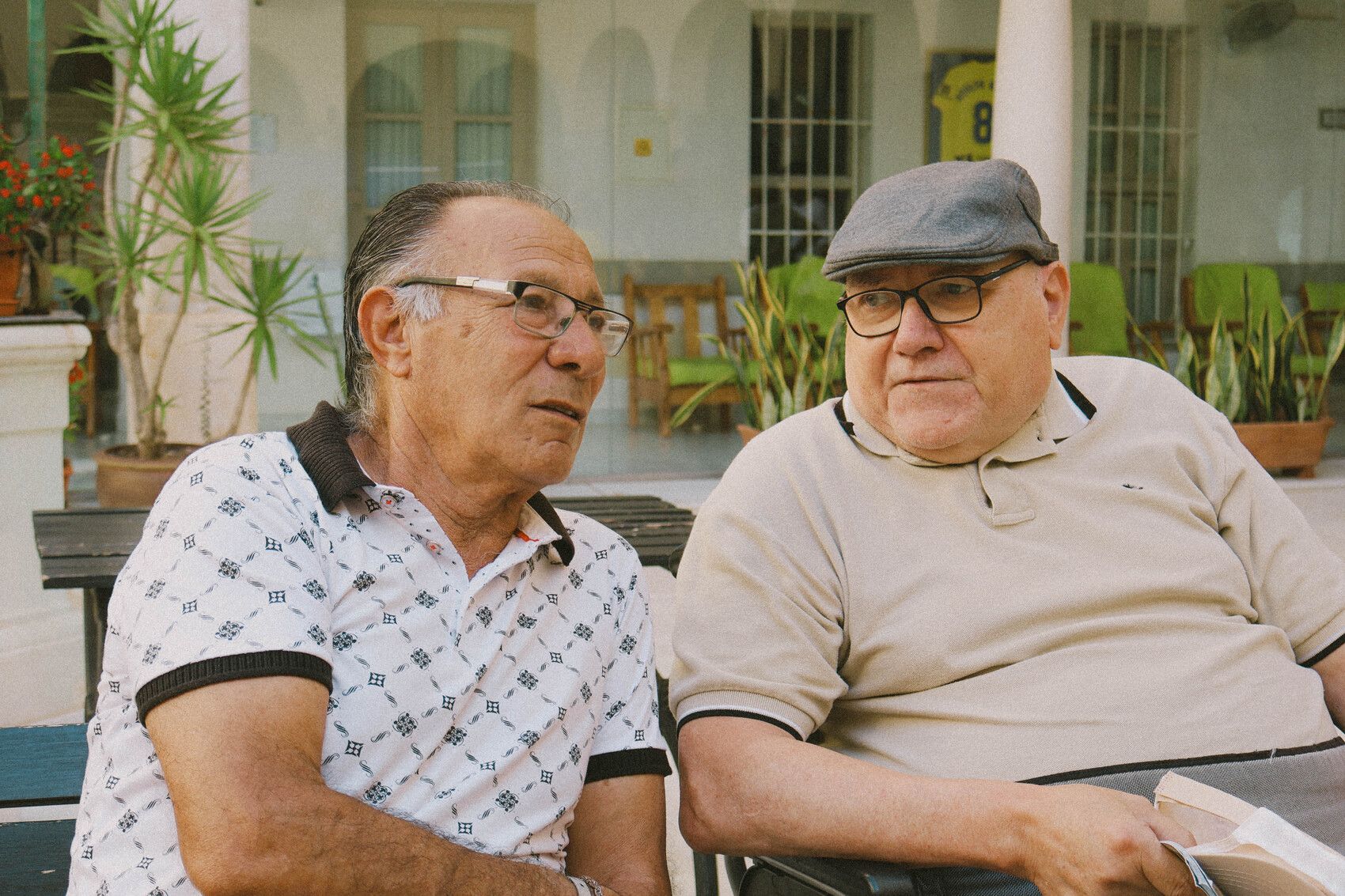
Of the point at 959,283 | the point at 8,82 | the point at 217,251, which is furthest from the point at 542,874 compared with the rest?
the point at 8,82

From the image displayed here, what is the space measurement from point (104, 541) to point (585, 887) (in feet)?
5.27

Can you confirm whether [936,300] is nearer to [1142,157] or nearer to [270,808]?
[270,808]

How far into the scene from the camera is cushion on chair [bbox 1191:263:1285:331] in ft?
29.3

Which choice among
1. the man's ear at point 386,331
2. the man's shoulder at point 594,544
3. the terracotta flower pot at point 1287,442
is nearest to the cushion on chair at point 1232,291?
the terracotta flower pot at point 1287,442

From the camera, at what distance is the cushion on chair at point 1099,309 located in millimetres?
8703

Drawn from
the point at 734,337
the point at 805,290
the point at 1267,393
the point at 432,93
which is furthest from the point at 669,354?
the point at 1267,393

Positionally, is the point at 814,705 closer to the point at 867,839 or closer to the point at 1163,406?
the point at 867,839

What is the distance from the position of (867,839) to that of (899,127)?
7320mm

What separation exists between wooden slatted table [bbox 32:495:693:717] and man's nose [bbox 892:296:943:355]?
783mm

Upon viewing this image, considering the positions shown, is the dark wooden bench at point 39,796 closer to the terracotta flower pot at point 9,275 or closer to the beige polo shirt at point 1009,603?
the beige polo shirt at point 1009,603

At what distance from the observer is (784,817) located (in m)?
1.58

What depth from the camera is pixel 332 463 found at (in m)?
1.49

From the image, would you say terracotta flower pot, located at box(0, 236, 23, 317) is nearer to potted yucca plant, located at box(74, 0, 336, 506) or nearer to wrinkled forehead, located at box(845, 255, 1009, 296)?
potted yucca plant, located at box(74, 0, 336, 506)

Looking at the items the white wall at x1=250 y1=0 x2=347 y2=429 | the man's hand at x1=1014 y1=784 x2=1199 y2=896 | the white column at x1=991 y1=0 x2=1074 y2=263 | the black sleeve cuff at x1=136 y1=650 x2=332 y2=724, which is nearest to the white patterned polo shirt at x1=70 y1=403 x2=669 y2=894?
the black sleeve cuff at x1=136 y1=650 x2=332 y2=724
